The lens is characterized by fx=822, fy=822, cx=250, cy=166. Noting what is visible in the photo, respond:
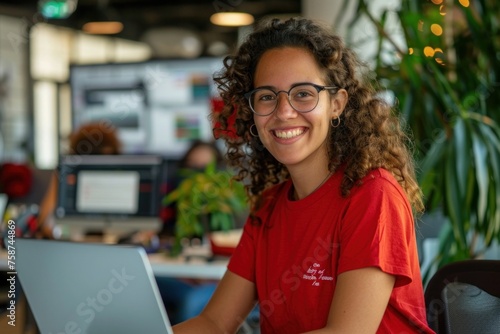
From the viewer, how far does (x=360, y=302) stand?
1.59 metres

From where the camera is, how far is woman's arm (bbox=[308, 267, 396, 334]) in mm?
1581

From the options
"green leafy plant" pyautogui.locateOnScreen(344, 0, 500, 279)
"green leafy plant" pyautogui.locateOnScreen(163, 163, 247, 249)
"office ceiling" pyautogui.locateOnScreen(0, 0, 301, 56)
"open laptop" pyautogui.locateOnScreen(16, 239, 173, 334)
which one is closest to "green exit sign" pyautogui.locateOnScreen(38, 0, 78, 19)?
"office ceiling" pyautogui.locateOnScreen(0, 0, 301, 56)

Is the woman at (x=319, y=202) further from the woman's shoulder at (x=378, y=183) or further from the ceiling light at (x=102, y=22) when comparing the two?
the ceiling light at (x=102, y=22)

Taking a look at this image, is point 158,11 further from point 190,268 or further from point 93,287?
point 93,287

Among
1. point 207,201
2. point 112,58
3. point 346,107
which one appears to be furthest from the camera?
point 112,58

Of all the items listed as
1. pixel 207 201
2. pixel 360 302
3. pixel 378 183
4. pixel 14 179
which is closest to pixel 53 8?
pixel 14 179

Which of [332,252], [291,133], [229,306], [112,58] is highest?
[291,133]

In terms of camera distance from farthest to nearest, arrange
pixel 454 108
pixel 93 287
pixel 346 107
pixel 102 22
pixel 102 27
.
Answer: pixel 102 27 < pixel 102 22 < pixel 454 108 < pixel 346 107 < pixel 93 287

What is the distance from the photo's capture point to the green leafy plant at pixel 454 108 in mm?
2822

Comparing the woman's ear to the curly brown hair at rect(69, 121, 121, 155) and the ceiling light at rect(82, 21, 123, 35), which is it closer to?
the curly brown hair at rect(69, 121, 121, 155)

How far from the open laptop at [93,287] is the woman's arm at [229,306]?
1.50 ft

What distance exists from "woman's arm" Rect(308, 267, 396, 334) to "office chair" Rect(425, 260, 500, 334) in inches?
9.2

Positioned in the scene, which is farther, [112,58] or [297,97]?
[112,58]

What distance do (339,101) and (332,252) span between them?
1.25 ft
